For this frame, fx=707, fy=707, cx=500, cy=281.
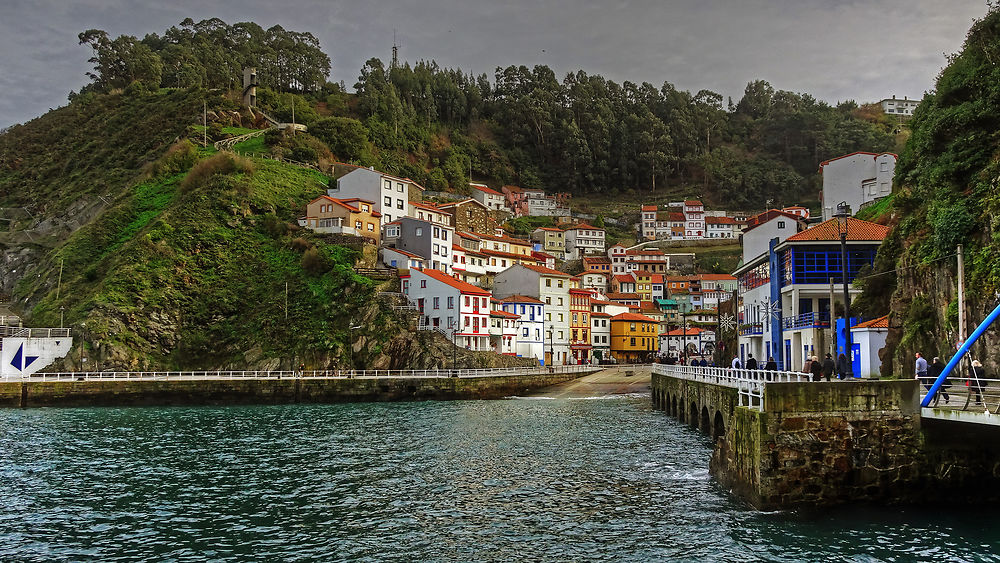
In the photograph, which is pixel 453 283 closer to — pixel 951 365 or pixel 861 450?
pixel 861 450

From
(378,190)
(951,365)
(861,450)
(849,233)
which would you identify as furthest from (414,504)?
(378,190)

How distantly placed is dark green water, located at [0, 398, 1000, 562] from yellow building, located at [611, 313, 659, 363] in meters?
66.4

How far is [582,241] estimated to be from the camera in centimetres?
13825

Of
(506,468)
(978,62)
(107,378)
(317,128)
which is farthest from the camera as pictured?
(317,128)

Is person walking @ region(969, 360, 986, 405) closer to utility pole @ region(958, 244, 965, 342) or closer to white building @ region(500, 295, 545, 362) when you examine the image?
utility pole @ region(958, 244, 965, 342)

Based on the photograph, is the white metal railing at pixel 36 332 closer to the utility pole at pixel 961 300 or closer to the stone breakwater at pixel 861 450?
the stone breakwater at pixel 861 450

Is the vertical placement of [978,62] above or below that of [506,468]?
above

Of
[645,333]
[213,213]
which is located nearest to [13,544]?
[213,213]

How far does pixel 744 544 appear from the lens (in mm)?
17422

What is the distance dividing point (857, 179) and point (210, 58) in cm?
12799

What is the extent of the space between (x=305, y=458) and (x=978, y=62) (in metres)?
39.0

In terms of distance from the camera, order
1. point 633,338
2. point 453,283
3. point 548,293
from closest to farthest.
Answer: point 453,283 → point 548,293 → point 633,338

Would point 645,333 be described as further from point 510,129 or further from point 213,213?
point 510,129

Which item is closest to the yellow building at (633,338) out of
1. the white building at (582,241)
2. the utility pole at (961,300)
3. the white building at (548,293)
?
the white building at (548,293)
